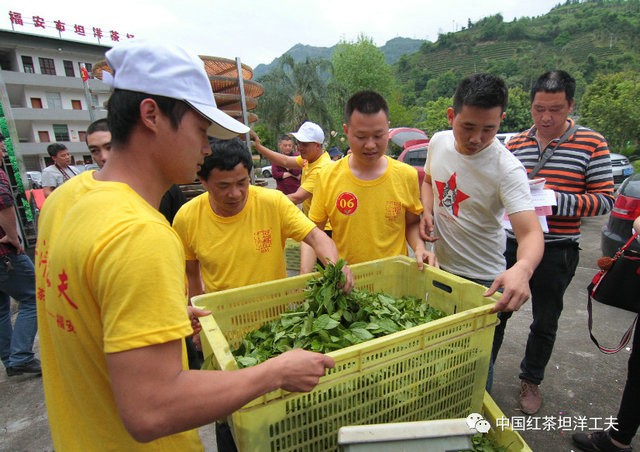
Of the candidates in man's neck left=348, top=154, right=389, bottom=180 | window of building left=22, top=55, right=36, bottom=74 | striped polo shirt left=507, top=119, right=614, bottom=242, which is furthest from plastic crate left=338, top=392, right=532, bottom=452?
window of building left=22, top=55, right=36, bottom=74

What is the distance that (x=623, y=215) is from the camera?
4.09 m

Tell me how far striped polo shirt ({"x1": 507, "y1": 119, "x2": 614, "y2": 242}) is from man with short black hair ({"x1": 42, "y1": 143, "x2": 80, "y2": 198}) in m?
5.75

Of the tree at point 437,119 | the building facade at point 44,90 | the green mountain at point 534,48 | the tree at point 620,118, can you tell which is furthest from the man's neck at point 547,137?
the green mountain at point 534,48

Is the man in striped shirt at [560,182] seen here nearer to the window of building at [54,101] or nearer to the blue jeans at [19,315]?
the blue jeans at [19,315]

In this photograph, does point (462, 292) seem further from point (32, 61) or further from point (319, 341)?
point (32, 61)

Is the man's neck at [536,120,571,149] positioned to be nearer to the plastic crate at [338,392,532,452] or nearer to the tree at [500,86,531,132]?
the plastic crate at [338,392,532,452]

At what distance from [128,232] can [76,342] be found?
1.23 ft

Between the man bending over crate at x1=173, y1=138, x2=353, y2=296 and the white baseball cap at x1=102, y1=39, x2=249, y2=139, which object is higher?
the white baseball cap at x1=102, y1=39, x2=249, y2=139

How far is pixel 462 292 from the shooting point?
1696 millimetres

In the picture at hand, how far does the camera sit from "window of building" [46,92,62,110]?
2950 centimetres

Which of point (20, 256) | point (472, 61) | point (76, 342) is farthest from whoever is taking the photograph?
point (472, 61)

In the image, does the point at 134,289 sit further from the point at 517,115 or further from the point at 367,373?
the point at 517,115

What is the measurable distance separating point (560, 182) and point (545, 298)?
783 mm

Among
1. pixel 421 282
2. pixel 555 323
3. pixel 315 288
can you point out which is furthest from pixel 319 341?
pixel 555 323
